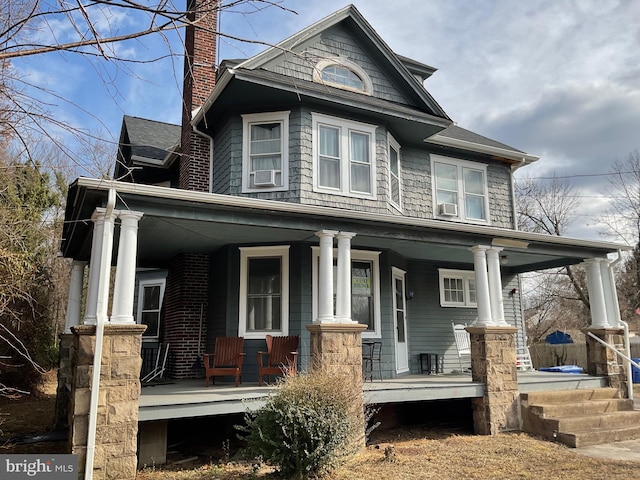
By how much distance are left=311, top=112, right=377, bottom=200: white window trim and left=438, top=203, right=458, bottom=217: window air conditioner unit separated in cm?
236

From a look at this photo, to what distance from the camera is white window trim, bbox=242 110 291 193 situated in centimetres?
909

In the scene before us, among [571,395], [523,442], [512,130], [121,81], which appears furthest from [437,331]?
[512,130]

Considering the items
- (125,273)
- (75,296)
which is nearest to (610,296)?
(125,273)

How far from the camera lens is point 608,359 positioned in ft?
31.9

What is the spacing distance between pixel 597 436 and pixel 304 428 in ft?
16.5

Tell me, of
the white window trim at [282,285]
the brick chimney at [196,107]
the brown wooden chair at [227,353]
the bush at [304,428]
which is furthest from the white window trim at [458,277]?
the bush at [304,428]

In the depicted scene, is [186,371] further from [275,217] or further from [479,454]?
[479,454]

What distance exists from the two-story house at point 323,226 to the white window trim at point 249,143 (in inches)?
1.0

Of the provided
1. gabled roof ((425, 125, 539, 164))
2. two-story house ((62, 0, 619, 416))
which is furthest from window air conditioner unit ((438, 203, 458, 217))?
gabled roof ((425, 125, 539, 164))

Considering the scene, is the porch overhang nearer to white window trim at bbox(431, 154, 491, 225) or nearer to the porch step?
white window trim at bbox(431, 154, 491, 225)

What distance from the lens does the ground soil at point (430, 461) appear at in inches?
233

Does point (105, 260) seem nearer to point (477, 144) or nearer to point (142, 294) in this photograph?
point (142, 294)

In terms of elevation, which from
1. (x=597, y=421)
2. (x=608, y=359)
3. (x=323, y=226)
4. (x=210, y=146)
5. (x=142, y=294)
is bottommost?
(x=597, y=421)

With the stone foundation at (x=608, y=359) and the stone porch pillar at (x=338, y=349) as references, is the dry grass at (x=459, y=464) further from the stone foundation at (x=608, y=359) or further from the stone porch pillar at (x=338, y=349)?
the stone foundation at (x=608, y=359)
